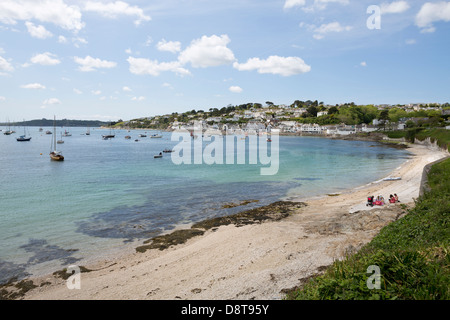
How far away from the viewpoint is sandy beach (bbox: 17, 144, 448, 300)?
9.63 metres

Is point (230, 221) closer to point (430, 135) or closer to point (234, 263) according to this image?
point (234, 263)

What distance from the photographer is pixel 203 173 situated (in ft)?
132

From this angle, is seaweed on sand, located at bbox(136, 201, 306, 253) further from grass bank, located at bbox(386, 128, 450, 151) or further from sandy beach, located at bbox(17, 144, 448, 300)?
grass bank, located at bbox(386, 128, 450, 151)

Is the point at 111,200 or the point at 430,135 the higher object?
the point at 430,135

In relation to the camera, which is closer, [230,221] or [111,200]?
[230,221]

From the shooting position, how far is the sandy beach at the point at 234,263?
9.63 meters

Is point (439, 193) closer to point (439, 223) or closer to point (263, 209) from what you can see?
point (439, 223)

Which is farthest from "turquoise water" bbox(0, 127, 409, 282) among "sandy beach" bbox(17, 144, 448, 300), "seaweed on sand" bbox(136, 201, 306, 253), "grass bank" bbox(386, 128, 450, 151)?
"grass bank" bbox(386, 128, 450, 151)

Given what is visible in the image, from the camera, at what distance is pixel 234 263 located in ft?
38.5

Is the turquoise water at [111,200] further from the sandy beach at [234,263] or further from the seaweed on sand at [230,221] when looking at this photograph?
the sandy beach at [234,263]

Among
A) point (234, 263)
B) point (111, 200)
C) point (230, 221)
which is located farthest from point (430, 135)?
point (234, 263)
